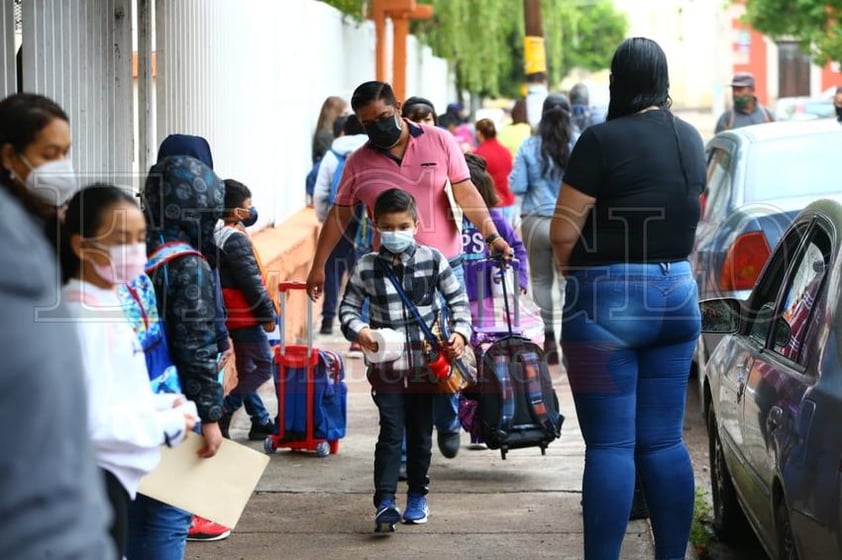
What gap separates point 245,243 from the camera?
7.52 meters

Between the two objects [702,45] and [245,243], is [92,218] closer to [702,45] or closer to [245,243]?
[245,243]

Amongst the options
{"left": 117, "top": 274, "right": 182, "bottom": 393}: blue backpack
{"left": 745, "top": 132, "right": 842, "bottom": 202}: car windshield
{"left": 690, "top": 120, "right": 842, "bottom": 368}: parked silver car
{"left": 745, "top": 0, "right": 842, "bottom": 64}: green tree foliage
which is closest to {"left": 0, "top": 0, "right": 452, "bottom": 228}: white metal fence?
{"left": 117, "top": 274, "right": 182, "bottom": 393}: blue backpack

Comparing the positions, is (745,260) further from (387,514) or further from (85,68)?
(85,68)

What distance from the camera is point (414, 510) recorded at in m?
6.67

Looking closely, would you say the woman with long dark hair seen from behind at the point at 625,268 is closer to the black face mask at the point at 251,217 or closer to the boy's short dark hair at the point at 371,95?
the boy's short dark hair at the point at 371,95

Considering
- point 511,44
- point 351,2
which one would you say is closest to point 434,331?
point 351,2

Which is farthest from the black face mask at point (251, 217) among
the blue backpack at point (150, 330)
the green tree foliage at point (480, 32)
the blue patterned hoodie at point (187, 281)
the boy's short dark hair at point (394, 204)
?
the green tree foliage at point (480, 32)

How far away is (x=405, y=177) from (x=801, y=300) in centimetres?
240

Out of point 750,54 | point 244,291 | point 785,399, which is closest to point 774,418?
point 785,399

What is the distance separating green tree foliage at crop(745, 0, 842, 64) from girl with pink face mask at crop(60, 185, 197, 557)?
1781 inches

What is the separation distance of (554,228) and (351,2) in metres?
14.9

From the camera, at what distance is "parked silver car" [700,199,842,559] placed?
4.24m

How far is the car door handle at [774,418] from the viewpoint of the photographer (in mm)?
4738

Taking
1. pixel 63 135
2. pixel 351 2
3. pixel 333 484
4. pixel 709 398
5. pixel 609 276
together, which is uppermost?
pixel 351 2
